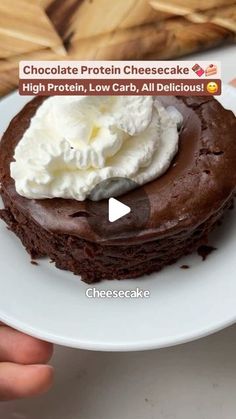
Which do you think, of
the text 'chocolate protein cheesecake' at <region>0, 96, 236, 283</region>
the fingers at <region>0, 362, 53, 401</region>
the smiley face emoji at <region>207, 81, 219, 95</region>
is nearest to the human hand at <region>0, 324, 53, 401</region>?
the fingers at <region>0, 362, 53, 401</region>

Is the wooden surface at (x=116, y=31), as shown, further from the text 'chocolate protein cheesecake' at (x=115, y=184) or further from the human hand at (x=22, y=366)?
the human hand at (x=22, y=366)

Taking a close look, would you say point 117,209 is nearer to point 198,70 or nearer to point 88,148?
point 88,148

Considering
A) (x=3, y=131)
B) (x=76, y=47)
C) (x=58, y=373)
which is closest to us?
(x=58, y=373)

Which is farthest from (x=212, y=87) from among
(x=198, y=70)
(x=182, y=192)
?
(x=182, y=192)

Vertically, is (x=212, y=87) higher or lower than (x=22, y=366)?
higher

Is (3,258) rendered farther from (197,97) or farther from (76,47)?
(76,47)

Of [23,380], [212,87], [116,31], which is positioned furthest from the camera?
[116,31]

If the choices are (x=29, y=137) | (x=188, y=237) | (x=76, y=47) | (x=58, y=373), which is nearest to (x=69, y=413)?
(x=58, y=373)
